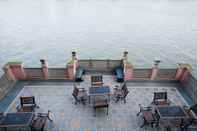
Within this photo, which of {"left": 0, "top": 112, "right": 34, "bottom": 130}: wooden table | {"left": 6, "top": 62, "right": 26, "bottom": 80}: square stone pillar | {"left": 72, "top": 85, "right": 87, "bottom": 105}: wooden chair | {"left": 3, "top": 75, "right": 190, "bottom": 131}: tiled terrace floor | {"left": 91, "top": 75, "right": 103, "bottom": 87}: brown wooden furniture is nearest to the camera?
{"left": 0, "top": 112, "right": 34, "bottom": 130}: wooden table

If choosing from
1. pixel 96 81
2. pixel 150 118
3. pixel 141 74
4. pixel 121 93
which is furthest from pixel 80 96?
pixel 141 74

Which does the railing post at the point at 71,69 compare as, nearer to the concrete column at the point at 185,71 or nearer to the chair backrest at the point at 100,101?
the chair backrest at the point at 100,101

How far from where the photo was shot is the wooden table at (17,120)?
610 centimetres

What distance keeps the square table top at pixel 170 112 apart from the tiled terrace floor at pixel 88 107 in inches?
38.9

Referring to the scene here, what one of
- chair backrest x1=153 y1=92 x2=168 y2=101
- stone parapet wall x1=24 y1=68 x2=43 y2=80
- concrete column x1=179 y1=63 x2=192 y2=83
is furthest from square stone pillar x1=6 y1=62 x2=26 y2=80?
concrete column x1=179 y1=63 x2=192 y2=83

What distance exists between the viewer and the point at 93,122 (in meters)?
7.49

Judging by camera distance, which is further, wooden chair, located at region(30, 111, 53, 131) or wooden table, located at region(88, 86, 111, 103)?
wooden table, located at region(88, 86, 111, 103)

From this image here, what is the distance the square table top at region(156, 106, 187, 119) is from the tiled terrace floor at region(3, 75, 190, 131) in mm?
988

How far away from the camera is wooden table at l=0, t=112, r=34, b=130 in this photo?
6.10m

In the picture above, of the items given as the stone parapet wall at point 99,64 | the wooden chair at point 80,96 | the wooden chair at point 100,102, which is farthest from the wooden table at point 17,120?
the stone parapet wall at point 99,64

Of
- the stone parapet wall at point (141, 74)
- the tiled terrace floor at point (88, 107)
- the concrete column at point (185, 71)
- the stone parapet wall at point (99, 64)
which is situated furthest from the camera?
the stone parapet wall at point (99, 64)

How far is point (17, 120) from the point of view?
249 inches

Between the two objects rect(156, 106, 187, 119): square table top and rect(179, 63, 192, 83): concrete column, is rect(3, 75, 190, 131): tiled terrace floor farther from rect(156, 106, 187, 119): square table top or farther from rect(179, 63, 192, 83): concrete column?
rect(156, 106, 187, 119): square table top

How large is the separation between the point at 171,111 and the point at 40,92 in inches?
268
